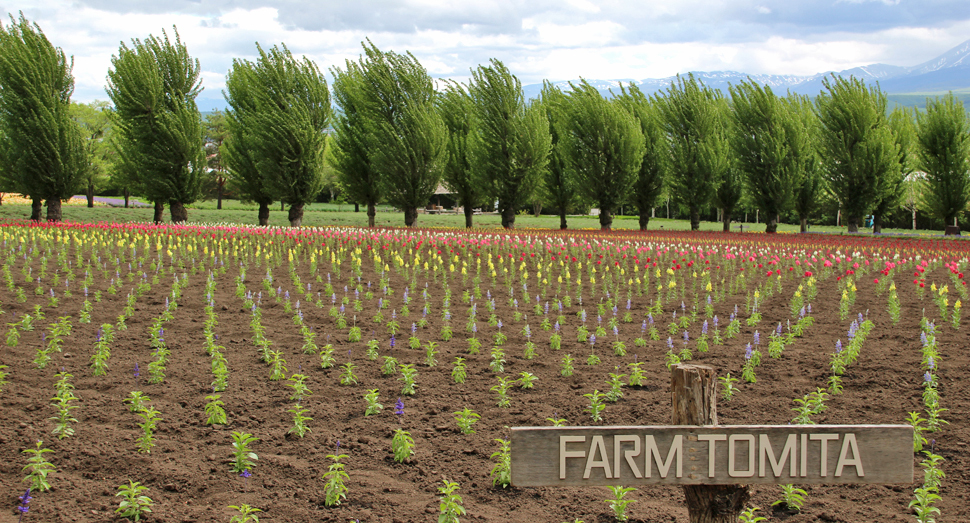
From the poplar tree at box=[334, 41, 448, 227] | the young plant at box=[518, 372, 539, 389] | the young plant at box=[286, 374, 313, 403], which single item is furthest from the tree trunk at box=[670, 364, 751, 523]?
the poplar tree at box=[334, 41, 448, 227]

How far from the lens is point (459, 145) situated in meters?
32.8

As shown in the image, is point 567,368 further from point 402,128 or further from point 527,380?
point 402,128

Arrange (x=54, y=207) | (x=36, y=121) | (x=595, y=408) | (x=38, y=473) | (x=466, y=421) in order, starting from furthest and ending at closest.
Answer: (x=54, y=207), (x=36, y=121), (x=595, y=408), (x=466, y=421), (x=38, y=473)

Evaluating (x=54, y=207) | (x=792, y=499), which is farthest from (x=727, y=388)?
(x=54, y=207)

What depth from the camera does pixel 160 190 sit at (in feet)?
90.6

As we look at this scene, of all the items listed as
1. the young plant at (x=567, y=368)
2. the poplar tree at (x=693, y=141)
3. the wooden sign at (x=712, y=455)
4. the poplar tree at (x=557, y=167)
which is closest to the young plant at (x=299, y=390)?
the young plant at (x=567, y=368)

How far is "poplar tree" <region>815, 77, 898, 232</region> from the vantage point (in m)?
29.9

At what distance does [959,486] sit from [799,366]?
8.14 ft

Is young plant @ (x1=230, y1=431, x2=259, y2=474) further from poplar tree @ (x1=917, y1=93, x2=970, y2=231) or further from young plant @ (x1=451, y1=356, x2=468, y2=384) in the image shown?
poplar tree @ (x1=917, y1=93, x2=970, y2=231)

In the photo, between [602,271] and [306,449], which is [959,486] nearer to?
[306,449]

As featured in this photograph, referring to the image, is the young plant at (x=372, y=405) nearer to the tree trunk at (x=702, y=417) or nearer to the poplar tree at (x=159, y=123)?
the tree trunk at (x=702, y=417)

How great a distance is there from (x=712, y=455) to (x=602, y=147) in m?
29.5

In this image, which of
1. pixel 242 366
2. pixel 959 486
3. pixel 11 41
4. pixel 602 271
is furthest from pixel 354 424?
pixel 11 41

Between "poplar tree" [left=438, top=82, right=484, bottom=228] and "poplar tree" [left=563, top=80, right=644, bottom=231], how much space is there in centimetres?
524
